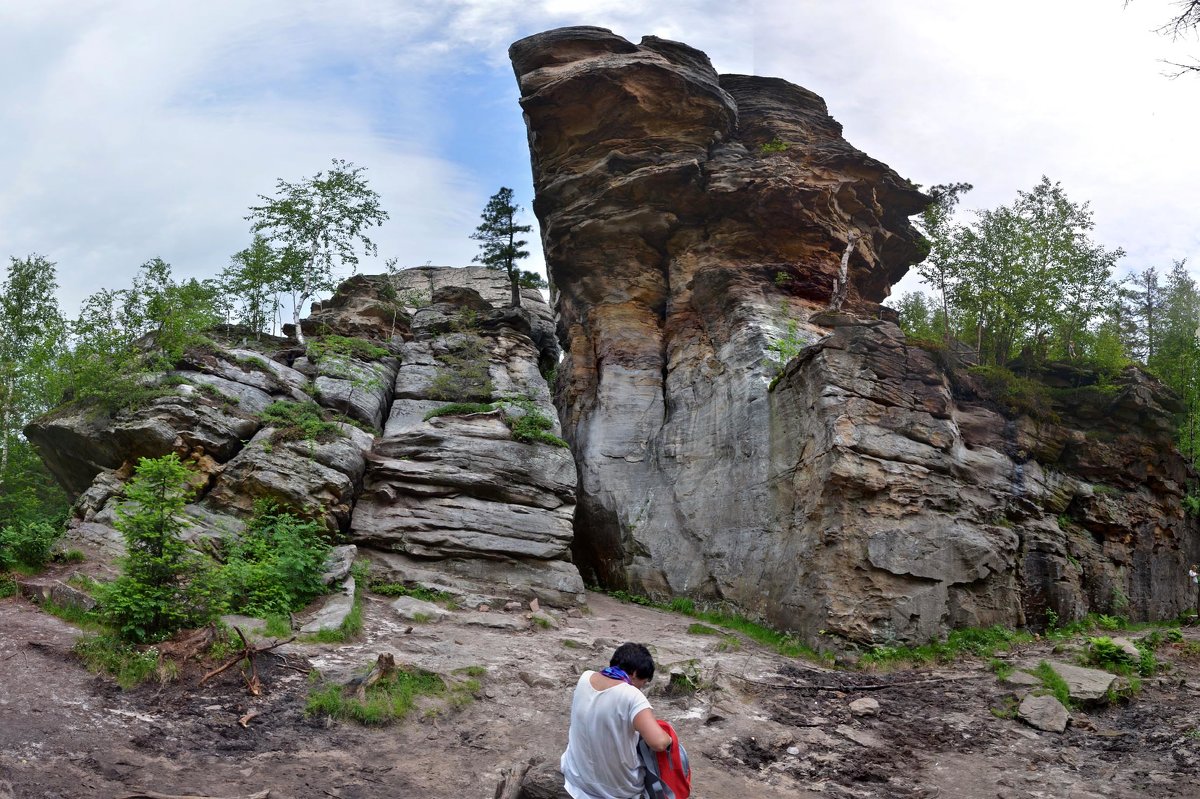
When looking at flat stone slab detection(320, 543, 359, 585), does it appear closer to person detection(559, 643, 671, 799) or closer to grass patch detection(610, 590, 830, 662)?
grass patch detection(610, 590, 830, 662)

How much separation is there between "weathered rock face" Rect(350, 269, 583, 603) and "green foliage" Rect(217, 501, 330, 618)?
2065mm

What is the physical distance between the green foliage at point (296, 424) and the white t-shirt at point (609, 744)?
15.0m

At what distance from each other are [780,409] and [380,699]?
12.4 metres

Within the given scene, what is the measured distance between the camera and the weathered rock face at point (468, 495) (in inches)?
714

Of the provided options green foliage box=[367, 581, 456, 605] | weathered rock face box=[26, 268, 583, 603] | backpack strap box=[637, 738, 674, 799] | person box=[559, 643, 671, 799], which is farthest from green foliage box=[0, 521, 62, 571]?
backpack strap box=[637, 738, 674, 799]

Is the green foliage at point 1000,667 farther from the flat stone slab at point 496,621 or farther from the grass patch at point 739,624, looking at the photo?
the flat stone slab at point 496,621

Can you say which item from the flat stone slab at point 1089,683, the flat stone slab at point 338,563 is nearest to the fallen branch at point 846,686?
the flat stone slab at point 1089,683

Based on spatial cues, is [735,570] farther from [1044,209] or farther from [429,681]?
[1044,209]

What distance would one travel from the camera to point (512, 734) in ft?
33.2

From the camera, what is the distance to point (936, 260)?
26141 mm

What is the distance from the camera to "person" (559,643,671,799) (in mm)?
5106

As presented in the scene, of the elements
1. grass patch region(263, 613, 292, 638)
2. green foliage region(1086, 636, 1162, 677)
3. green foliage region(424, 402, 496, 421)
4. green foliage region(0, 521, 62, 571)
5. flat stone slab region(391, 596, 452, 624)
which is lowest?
flat stone slab region(391, 596, 452, 624)

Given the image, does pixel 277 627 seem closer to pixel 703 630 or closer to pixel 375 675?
pixel 375 675

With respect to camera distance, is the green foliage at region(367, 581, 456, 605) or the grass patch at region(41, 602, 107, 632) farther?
the green foliage at region(367, 581, 456, 605)
